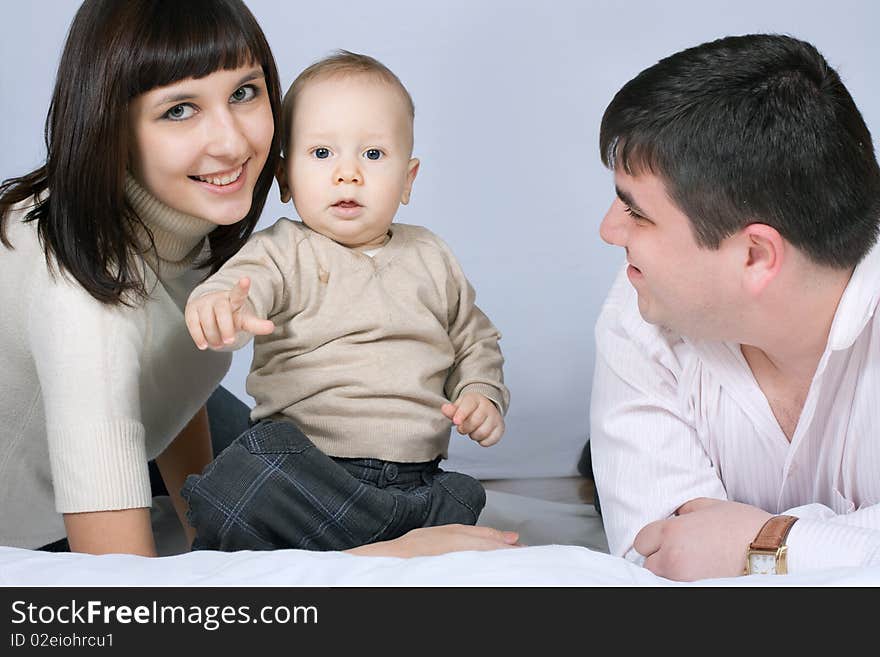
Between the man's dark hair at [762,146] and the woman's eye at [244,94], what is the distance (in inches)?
23.7

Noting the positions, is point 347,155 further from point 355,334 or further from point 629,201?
point 629,201

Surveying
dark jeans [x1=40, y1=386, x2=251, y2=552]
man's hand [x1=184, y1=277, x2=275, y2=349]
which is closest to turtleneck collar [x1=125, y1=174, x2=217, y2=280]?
man's hand [x1=184, y1=277, x2=275, y2=349]

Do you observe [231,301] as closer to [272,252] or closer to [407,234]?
[272,252]

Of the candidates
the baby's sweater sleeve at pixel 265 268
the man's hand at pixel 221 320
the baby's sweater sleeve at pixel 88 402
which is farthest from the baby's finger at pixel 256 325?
the baby's sweater sleeve at pixel 88 402

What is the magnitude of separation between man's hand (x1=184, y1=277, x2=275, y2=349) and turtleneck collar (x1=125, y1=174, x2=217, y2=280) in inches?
11.2

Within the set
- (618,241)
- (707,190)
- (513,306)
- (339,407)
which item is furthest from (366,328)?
(513,306)

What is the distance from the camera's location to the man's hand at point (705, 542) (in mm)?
1678

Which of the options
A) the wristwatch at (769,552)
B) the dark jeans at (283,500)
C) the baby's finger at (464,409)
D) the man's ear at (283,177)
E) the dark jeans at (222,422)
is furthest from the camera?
the dark jeans at (222,422)

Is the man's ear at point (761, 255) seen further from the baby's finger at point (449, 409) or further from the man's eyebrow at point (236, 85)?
the man's eyebrow at point (236, 85)

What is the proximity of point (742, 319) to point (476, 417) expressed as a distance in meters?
0.45

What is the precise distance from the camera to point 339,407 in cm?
196

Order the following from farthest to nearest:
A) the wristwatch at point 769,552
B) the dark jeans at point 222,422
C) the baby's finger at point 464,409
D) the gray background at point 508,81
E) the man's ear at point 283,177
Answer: the gray background at point 508,81
the dark jeans at point 222,422
the man's ear at point 283,177
the baby's finger at point 464,409
the wristwatch at point 769,552

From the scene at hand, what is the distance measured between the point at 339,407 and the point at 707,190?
0.66 m

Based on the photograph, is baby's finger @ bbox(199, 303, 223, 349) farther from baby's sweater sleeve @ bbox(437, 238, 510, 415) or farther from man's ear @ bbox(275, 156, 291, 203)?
baby's sweater sleeve @ bbox(437, 238, 510, 415)
